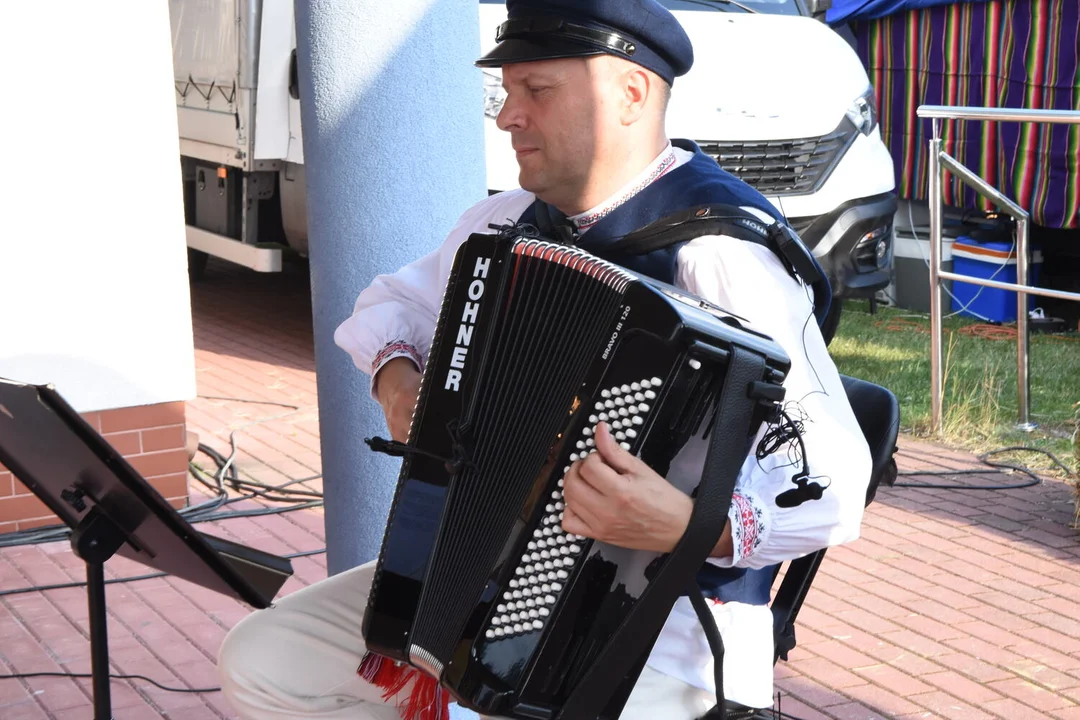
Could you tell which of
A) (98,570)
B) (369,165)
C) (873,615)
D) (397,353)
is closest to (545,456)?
(397,353)

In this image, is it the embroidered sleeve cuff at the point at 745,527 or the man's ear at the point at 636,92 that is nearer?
the embroidered sleeve cuff at the point at 745,527

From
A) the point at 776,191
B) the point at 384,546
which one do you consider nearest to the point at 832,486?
the point at 384,546

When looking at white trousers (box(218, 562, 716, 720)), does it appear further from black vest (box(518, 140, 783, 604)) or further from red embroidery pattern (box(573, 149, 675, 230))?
red embroidery pattern (box(573, 149, 675, 230))

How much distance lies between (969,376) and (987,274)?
1.86m

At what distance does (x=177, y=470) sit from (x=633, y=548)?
11.3ft

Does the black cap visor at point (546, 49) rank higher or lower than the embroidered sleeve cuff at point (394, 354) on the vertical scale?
higher

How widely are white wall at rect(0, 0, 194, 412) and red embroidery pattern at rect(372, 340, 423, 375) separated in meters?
2.37

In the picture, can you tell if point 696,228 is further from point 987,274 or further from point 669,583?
point 987,274

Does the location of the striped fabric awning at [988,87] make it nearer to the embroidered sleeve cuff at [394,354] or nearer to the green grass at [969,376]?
the green grass at [969,376]

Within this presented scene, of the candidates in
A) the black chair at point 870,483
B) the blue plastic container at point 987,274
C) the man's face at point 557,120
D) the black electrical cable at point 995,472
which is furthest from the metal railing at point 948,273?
the man's face at point 557,120

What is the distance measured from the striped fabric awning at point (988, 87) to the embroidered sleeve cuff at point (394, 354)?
6.96 metres

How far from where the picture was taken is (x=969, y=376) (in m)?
7.34

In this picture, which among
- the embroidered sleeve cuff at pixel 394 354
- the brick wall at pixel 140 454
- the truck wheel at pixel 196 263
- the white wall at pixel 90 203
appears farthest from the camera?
the truck wheel at pixel 196 263

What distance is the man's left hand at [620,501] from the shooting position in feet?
6.44
